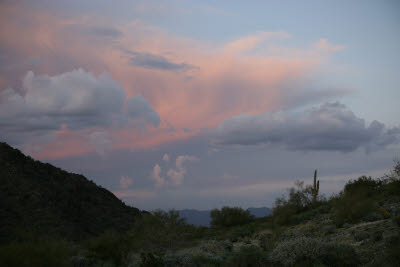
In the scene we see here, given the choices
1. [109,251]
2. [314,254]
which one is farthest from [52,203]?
[314,254]

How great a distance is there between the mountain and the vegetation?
20cm

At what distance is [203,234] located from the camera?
44094mm

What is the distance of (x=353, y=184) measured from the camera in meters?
42.3

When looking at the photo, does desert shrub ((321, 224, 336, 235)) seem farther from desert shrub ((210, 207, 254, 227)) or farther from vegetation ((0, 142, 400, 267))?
desert shrub ((210, 207, 254, 227))

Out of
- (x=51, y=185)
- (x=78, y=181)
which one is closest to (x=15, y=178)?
(x=51, y=185)

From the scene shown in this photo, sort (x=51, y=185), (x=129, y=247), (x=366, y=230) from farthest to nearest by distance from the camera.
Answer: (x=51, y=185)
(x=366, y=230)
(x=129, y=247)

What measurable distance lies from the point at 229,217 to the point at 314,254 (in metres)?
36.5

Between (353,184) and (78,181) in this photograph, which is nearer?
(353,184)

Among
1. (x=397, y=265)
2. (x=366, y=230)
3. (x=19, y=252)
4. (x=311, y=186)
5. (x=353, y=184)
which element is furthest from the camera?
(x=311, y=186)

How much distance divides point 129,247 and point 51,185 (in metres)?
42.3

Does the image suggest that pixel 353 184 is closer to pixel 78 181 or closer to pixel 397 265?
pixel 397 265

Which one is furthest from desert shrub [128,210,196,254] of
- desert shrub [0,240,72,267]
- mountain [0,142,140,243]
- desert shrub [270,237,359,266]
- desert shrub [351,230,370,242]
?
mountain [0,142,140,243]

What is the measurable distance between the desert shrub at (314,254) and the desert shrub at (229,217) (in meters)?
35.3

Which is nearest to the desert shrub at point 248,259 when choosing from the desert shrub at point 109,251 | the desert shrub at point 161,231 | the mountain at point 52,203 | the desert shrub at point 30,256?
the desert shrub at point 109,251
